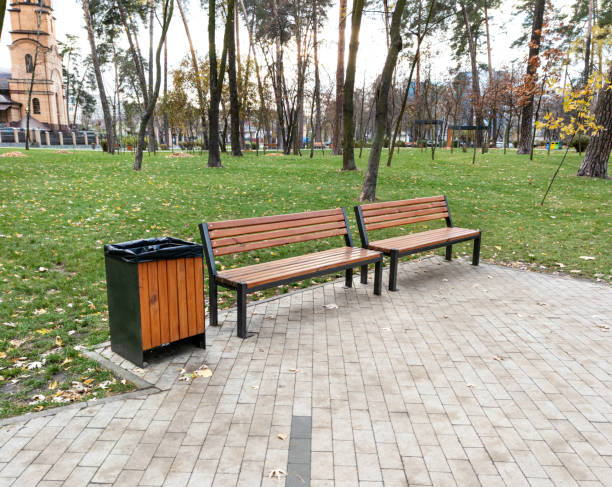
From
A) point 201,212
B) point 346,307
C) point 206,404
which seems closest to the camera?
point 206,404

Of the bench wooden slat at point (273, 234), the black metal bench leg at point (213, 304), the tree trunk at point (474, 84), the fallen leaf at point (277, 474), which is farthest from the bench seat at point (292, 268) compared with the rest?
the tree trunk at point (474, 84)

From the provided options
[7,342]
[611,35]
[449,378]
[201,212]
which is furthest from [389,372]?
[611,35]

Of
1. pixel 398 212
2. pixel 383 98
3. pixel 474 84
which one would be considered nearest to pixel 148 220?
pixel 398 212

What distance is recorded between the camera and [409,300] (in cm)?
545

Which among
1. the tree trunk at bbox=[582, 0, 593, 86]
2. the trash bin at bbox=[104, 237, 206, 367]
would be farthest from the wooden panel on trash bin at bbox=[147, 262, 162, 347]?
the tree trunk at bbox=[582, 0, 593, 86]

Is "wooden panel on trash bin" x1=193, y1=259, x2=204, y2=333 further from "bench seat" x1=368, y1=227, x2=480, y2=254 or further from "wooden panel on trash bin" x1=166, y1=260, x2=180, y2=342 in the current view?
"bench seat" x1=368, y1=227, x2=480, y2=254

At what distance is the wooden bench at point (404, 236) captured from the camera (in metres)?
5.82

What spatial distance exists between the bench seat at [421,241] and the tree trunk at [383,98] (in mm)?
3560

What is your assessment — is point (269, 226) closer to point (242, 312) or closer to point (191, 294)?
point (242, 312)

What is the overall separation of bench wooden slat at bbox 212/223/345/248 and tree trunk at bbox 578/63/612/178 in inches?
454

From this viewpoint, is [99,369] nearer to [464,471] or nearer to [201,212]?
[464,471]

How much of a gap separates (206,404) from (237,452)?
58cm

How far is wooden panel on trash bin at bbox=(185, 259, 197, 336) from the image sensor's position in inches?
150

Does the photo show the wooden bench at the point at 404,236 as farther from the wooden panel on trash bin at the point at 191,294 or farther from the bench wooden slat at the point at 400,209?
the wooden panel on trash bin at the point at 191,294
